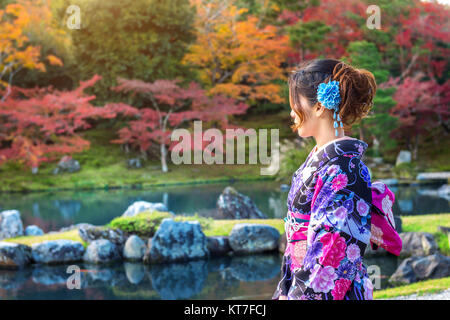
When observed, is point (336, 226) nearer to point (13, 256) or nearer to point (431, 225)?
point (13, 256)

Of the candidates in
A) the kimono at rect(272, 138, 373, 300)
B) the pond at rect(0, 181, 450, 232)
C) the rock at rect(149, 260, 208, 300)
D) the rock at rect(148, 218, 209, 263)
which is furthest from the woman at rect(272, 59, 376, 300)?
the pond at rect(0, 181, 450, 232)

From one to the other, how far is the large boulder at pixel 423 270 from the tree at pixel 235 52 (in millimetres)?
9294

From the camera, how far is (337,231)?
1109 millimetres

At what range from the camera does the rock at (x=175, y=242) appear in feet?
16.8

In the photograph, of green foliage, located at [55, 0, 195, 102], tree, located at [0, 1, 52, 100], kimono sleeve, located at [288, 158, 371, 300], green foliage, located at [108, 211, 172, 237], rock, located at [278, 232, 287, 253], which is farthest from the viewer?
green foliage, located at [55, 0, 195, 102]

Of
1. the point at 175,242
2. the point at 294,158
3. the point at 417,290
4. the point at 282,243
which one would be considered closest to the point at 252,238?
the point at 282,243

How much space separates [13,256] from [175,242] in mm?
1765

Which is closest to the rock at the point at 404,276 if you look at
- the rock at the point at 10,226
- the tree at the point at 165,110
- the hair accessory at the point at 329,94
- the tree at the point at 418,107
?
the hair accessory at the point at 329,94

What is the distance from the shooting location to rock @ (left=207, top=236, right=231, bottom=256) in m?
5.39

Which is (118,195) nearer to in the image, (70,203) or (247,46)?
(70,203)

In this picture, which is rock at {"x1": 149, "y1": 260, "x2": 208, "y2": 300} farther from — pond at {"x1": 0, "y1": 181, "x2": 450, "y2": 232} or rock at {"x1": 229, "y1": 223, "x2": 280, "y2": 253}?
pond at {"x1": 0, "y1": 181, "x2": 450, "y2": 232}

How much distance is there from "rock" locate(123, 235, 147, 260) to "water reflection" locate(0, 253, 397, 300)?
12cm
